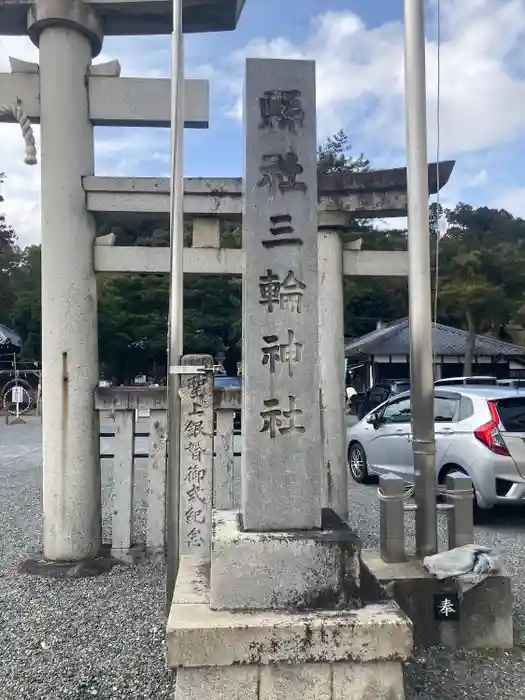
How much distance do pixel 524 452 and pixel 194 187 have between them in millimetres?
4426

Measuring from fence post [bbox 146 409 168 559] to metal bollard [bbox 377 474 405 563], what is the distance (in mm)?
1928

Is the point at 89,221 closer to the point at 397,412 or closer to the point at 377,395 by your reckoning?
A: the point at 397,412

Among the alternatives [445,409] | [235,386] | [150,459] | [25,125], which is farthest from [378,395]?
[25,125]

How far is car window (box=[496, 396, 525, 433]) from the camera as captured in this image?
23.3 ft

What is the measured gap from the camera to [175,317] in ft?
13.4

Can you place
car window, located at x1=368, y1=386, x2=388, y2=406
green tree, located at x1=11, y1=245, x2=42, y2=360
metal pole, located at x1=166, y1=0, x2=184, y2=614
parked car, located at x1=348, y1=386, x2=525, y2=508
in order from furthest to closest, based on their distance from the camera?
1. green tree, located at x1=11, y1=245, x2=42, y2=360
2. car window, located at x1=368, y1=386, x2=388, y2=406
3. parked car, located at x1=348, y1=386, x2=525, y2=508
4. metal pole, located at x1=166, y1=0, x2=184, y2=614

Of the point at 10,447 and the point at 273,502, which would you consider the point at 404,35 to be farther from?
the point at 10,447

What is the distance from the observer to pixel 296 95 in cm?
315

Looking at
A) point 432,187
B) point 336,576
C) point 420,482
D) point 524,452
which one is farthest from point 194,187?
point 524,452

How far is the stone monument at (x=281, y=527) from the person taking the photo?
2660 millimetres

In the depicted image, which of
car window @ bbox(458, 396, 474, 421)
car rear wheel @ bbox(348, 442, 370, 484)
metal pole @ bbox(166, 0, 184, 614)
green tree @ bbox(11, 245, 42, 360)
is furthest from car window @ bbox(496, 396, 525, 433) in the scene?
green tree @ bbox(11, 245, 42, 360)

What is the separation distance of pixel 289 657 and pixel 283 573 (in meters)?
0.34

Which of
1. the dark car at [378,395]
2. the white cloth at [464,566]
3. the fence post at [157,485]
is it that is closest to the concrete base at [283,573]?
the white cloth at [464,566]

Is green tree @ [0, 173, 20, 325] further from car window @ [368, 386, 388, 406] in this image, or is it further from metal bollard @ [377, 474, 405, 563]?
metal bollard @ [377, 474, 405, 563]
